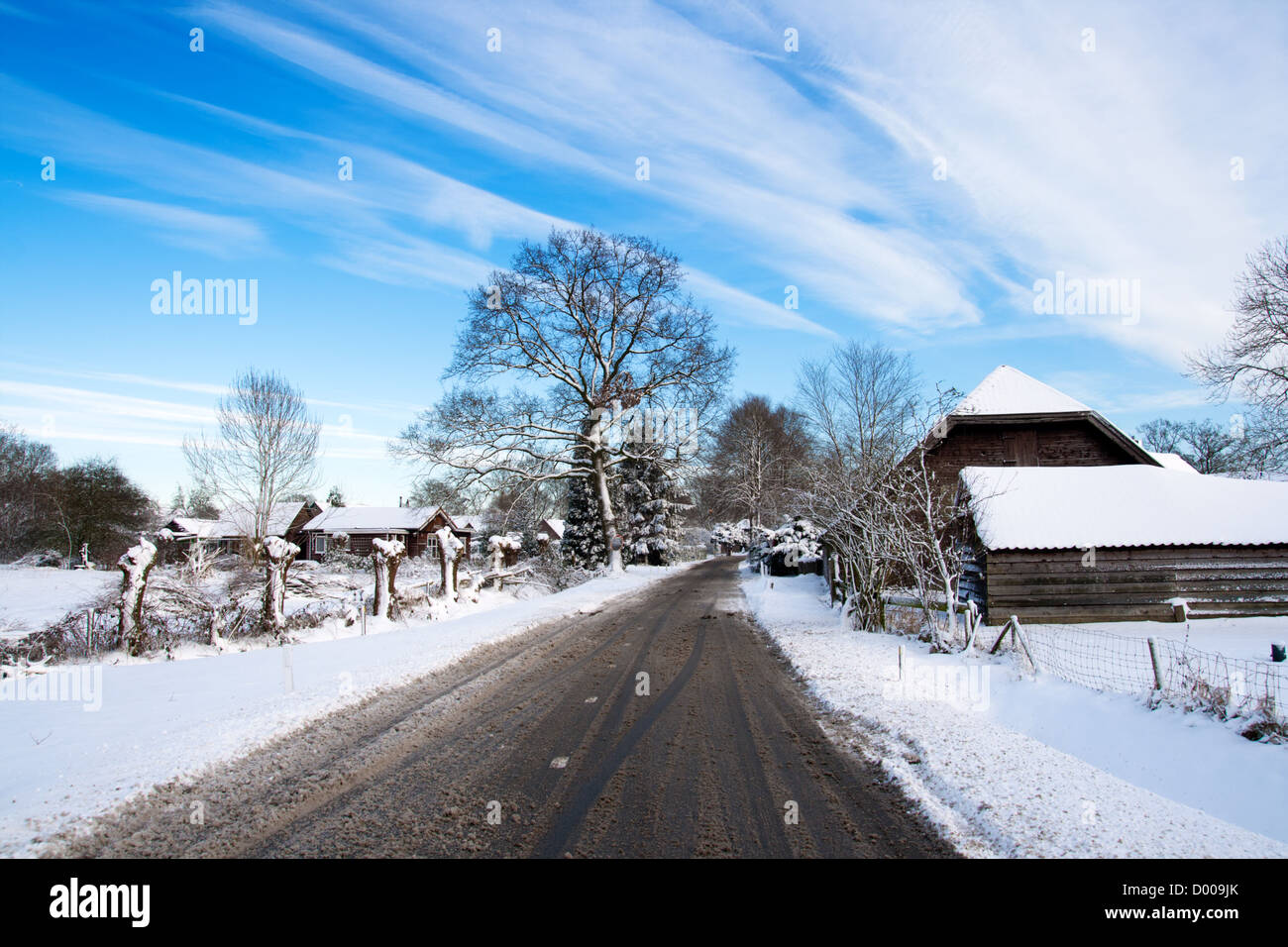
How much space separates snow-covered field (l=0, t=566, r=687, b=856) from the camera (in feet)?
14.6

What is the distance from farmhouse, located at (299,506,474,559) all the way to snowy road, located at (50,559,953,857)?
46.1 meters

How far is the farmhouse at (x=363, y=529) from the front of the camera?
51.4 meters

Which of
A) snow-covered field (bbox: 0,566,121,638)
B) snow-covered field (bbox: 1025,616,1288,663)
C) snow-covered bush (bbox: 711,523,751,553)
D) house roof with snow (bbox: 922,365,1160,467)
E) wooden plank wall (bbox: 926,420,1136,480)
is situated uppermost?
house roof with snow (bbox: 922,365,1160,467)

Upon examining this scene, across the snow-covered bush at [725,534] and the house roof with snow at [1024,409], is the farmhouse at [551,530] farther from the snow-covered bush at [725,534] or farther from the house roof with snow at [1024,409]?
the house roof with snow at [1024,409]

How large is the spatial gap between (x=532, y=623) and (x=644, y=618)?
2909mm

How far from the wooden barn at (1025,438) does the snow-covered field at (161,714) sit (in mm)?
17683

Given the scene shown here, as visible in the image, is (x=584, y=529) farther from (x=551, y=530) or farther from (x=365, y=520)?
(x=551, y=530)

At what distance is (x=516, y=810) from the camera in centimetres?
430

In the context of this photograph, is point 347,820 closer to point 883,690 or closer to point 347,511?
point 883,690

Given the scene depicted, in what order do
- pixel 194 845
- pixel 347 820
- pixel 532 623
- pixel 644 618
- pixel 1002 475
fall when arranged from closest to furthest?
pixel 194 845 → pixel 347 820 → pixel 532 623 → pixel 644 618 → pixel 1002 475

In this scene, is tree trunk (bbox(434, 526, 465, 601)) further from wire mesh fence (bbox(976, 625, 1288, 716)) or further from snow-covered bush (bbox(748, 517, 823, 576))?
snow-covered bush (bbox(748, 517, 823, 576))

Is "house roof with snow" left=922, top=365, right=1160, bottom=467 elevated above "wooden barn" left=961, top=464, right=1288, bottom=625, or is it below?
above

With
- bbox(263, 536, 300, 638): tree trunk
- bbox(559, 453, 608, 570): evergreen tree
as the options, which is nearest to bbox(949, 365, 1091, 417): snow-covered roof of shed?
bbox(263, 536, 300, 638): tree trunk
